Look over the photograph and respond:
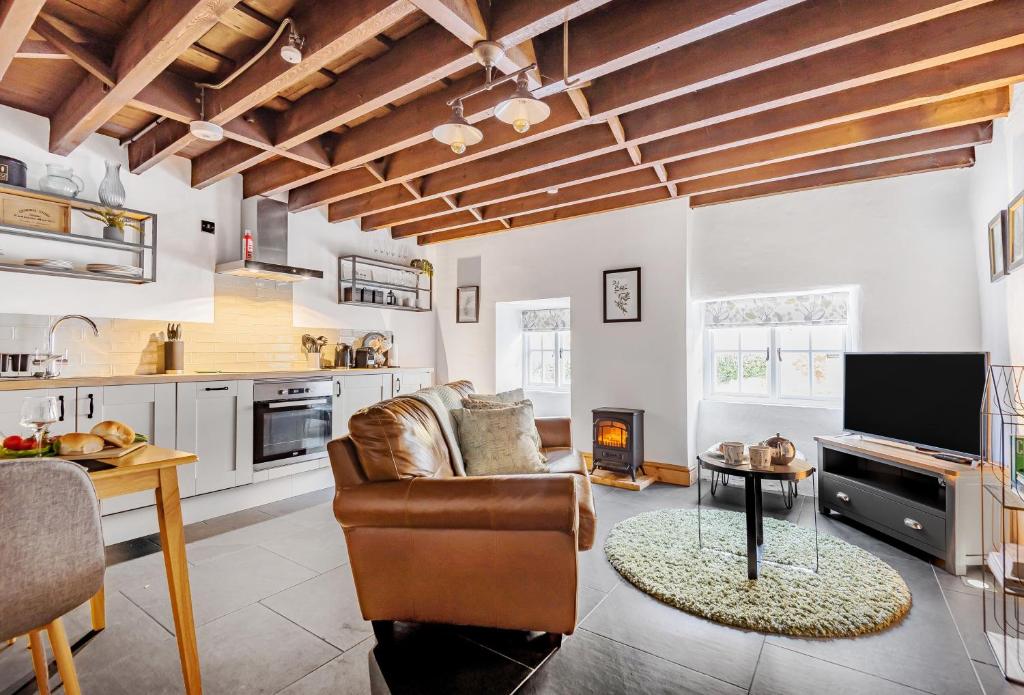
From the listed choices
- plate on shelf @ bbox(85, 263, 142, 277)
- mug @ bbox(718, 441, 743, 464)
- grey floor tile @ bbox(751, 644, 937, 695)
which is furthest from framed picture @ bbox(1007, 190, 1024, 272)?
plate on shelf @ bbox(85, 263, 142, 277)

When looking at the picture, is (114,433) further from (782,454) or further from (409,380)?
(409,380)

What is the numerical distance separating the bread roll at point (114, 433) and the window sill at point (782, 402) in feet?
14.9

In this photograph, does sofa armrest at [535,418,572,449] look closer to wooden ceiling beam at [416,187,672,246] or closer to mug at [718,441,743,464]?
mug at [718,441,743,464]

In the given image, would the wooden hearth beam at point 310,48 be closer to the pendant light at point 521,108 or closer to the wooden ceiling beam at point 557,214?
the pendant light at point 521,108

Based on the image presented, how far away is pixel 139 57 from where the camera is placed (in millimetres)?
2346

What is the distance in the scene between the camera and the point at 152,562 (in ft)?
9.50

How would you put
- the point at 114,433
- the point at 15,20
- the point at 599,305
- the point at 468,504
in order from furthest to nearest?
the point at 599,305 → the point at 15,20 → the point at 468,504 → the point at 114,433

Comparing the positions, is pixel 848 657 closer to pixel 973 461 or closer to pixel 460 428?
pixel 973 461

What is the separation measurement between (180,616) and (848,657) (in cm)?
254

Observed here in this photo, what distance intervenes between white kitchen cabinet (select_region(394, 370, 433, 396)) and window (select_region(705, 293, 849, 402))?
3.01 m

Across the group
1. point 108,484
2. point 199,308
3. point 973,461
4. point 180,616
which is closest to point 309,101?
point 199,308

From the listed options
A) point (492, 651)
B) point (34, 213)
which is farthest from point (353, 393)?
point (492, 651)

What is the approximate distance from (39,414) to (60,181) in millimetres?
2689

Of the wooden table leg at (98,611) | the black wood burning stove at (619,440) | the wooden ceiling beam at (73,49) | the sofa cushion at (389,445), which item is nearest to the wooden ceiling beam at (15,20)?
the wooden ceiling beam at (73,49)
